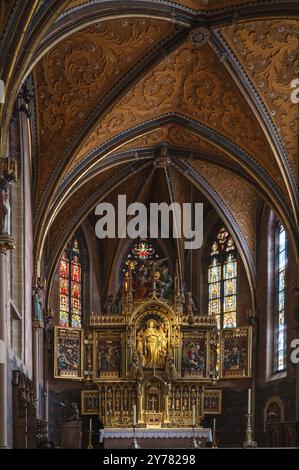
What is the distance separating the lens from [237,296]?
28.8 meters

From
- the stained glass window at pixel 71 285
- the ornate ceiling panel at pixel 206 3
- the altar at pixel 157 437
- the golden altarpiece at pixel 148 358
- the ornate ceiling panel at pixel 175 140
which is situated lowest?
the altar at pixel 157 437

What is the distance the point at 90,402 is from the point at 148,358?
209 cm

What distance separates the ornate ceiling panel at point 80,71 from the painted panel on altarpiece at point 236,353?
774 cm

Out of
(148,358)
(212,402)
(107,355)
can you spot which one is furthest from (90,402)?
(212,402)

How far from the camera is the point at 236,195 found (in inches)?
1111

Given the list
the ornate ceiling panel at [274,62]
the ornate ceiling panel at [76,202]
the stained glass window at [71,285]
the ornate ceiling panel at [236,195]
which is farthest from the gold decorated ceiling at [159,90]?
the stained glass window at [71,285]

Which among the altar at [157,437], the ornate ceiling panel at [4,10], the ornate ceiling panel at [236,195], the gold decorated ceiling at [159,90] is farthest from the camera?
the ornate ceiling panel at [236,195]

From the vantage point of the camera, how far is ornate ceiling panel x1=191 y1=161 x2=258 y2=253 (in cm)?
2783

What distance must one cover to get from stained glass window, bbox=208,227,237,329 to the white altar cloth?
183 inches

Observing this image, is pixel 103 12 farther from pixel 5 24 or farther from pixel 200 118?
pixel 200 118

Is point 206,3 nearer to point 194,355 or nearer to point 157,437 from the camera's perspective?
point 194,355

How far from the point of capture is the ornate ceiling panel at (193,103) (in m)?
22.0

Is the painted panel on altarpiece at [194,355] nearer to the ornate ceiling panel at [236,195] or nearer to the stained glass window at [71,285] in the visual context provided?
the ornate ceiling panel at [236,195]
